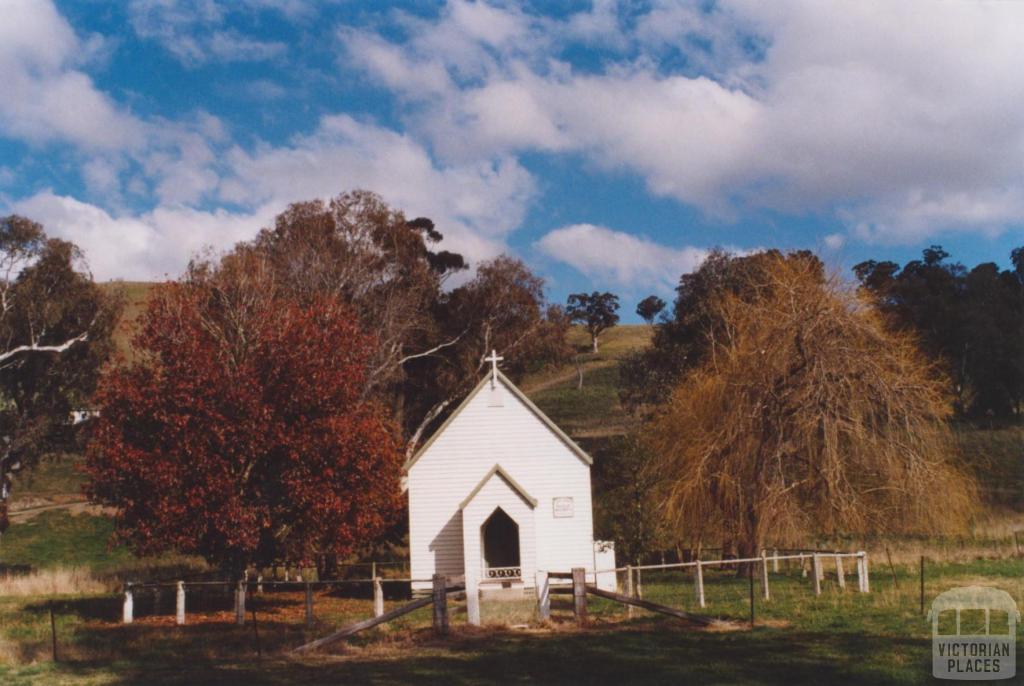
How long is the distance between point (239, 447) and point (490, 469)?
890cm

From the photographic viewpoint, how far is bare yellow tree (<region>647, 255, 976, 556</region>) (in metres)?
25.4

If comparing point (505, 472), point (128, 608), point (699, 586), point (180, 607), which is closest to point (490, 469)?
point (505, 472)

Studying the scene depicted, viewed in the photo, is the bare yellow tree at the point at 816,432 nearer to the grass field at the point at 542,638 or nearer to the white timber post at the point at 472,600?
the grass field at the point at 542,638

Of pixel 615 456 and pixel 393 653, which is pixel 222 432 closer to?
pixel 393 653

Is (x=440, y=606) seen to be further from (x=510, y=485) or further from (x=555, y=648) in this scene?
(x=510, y=485)

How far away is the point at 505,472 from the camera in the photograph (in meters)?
30.4

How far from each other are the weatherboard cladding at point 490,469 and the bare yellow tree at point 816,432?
416 centimetres

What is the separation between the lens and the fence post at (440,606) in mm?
19469

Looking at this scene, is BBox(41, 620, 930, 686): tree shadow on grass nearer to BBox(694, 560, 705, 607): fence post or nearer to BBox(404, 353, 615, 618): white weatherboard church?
BBox(694, 560, 705, 607): fence post

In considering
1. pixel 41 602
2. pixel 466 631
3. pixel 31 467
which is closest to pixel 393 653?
pixel 466 631

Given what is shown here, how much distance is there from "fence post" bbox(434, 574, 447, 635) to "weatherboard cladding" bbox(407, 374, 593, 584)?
1133 centimetres

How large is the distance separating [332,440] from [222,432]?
9.19 feet

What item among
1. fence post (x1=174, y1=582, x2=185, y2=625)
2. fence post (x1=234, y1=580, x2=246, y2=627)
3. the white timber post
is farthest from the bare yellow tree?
fence post (x1=174, y1=582, x2=185, y2=625)

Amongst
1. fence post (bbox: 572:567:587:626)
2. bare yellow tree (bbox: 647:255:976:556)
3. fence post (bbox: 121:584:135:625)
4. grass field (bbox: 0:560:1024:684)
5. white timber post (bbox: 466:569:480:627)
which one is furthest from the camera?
bare yellow tree (bbox: 647:255:976:556)
